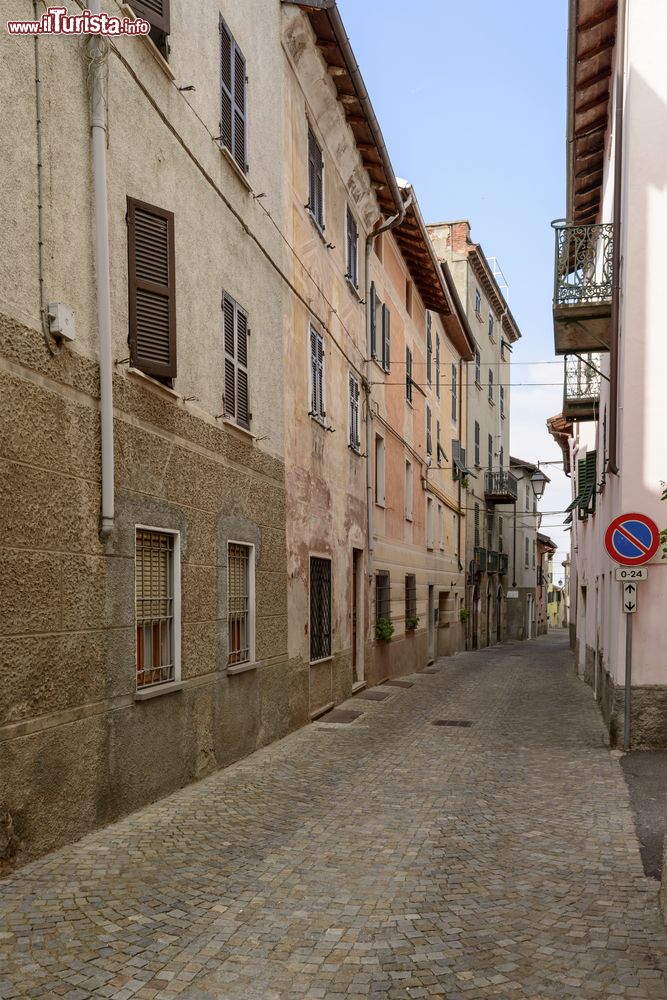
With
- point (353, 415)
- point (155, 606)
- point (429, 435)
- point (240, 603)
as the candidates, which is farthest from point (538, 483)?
point (155, 606)

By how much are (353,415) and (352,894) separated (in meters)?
11.5

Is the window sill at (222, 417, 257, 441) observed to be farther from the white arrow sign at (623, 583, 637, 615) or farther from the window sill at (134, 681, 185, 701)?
the white arrow sign at (623, 583, 637, 615)

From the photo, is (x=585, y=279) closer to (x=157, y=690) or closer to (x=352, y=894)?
(x=157, y=690)

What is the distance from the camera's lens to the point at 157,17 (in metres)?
7.76

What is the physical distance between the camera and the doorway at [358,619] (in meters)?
16.2

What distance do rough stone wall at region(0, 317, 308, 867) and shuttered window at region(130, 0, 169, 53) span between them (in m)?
3.22

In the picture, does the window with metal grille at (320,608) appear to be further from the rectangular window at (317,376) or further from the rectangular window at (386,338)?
the rectangular window at (386,338)

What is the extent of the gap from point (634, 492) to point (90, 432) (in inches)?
252

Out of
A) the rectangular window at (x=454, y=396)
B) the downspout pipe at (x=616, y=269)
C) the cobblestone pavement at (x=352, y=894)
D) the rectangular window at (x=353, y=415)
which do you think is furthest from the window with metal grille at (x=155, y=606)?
the rectangular window at (x=454, y=396)

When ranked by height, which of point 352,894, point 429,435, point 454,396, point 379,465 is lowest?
point 352,894

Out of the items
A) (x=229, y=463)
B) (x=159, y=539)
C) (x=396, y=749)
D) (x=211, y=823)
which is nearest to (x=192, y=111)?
(x=229, y=463)

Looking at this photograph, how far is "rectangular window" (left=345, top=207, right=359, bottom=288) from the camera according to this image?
1575cm

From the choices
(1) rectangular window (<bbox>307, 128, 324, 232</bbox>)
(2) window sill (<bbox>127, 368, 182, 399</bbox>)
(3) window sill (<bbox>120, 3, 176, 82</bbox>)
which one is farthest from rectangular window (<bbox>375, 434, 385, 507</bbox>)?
(3) window sill (<bbox>120, 3, 176, 82</bbox>)

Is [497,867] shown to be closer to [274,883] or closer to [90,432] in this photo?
Answer: [274,883]
